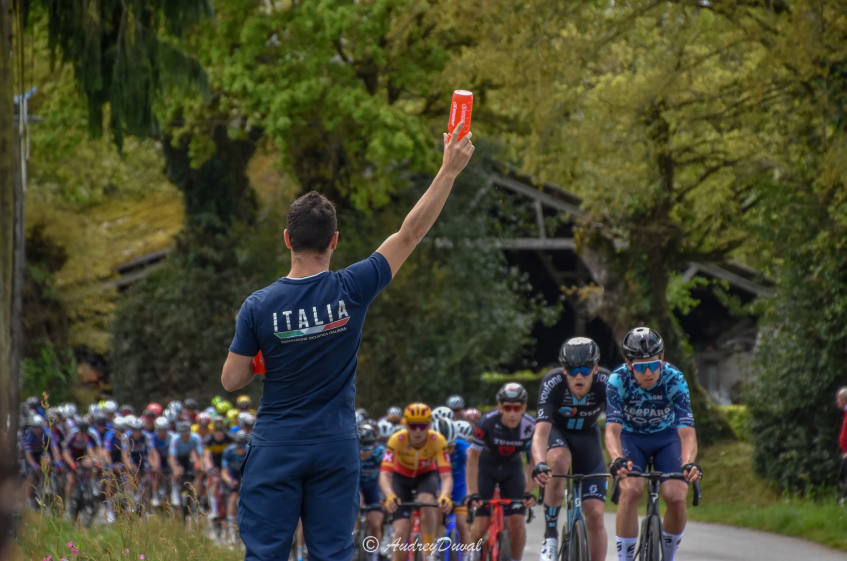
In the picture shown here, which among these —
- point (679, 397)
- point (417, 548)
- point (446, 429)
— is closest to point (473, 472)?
point (417, 548)

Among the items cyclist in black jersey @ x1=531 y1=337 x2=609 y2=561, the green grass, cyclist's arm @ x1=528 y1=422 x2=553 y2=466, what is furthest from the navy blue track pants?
cyclist's arm @ x1=528 y1=422 x2=553 y2=466

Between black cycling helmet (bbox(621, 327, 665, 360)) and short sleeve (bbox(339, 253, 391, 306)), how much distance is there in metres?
3.96

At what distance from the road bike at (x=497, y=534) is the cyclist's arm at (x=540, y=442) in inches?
60.0

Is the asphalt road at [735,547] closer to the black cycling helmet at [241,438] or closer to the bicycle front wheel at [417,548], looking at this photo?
the bicycle front wheel at [417,548]

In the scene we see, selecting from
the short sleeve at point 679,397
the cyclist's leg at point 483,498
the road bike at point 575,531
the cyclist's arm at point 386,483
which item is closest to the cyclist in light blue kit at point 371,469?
the cyclist's arm at point 386,483

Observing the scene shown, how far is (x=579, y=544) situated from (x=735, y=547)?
6.05m

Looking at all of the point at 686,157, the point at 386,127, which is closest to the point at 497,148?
the point at 386,127

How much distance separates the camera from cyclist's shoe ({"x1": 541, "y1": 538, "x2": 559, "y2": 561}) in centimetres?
865

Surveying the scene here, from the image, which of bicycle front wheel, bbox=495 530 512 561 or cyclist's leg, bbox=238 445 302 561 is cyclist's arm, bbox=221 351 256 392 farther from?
bicycle front wheel, bbox=495 530 512 561

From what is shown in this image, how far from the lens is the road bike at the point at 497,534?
9672 mm

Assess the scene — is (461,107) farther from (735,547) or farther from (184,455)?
(184,455)

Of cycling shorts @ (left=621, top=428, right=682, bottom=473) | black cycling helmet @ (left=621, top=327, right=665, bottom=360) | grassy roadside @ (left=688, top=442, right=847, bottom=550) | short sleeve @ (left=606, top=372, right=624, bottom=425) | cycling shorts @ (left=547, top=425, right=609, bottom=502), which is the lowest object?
grassy roadside @ (left=688, top=442, right=847, bottom=550)

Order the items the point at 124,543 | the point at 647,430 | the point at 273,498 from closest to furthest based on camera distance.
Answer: the point at 273,498, the point at 124,543, the point at 647,430

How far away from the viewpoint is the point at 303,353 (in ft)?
12.3
